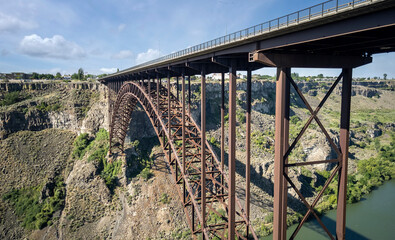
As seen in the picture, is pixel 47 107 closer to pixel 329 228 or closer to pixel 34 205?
pixel 34 205

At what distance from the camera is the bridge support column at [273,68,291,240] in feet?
28.1

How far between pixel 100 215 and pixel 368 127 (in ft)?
253

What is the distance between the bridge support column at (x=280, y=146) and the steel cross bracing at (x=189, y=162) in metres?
4.33

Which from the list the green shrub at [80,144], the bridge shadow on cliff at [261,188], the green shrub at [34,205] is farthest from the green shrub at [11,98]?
the bridge shadow on cliff at [261,188]

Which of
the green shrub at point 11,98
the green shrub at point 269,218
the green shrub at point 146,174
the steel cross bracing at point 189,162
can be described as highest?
the green shrub at point 11,98

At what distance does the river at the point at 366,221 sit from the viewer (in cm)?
3266

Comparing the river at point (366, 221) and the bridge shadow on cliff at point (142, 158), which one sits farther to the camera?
the bridge shadow on cliff at point (142, 158)

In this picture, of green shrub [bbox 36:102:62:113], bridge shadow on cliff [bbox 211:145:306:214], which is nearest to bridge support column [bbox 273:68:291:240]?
bridge shadow on cliff [bbox 211:145:306:214]

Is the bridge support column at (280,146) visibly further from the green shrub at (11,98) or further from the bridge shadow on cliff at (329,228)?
the green shrub at (11,98)

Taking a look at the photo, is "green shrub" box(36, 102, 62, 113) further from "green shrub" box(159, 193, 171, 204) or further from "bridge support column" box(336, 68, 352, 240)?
"bridge support column" box(336, 68, 352, 240)

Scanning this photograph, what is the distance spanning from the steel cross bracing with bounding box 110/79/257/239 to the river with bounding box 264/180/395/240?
30.9ft

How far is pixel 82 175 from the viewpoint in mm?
41156

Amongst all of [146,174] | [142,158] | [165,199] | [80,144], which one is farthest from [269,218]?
[80,144]

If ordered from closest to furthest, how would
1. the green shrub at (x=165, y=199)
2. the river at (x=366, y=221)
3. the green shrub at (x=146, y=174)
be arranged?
the river at (x=366, y=221) → the green shrub at (x=165, y=199) → the green shrub at (x=146, y=174)
